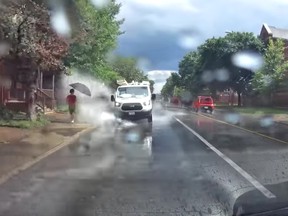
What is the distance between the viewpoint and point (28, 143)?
52.4 ft

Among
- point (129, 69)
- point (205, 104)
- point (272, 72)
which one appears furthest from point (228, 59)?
point (129, 69)

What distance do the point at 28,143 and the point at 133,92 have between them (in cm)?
1345

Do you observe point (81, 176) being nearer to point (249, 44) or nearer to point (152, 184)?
point (152, 184)

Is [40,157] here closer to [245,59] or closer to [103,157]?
[103,157]

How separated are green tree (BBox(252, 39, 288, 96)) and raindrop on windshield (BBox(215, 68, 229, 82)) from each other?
1142 cm

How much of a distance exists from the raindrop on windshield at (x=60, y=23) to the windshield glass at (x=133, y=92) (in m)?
7.20

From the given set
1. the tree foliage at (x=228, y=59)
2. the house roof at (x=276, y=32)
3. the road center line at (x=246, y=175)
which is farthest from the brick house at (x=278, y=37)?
the road center line at (x=246, y=175)

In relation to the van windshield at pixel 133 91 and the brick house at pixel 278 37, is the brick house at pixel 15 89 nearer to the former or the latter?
the van windshield at pixel 133 91

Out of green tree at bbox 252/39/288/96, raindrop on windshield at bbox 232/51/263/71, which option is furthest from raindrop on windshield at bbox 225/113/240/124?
raindrop on windshield at bbox 232/51/263/71

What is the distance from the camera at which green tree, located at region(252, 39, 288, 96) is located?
48344mm

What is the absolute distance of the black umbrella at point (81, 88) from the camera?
42.8m

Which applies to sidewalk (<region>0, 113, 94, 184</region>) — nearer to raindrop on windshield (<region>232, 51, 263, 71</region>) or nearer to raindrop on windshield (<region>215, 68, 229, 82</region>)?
raindrop on windshield (<region>232, 51, 263, 71</region>)

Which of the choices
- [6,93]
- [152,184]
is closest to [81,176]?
[152,184]

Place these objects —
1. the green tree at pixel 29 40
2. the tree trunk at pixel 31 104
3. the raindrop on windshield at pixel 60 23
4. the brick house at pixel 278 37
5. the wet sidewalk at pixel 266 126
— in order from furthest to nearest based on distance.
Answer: the brick house at pixel 278 37 < the tree trunk at pixel 31 104 < the wet sidewalk at pixel 266 126 < the green tree at pixel 29 40 < the raindrop on windshield at pixel 60 23
